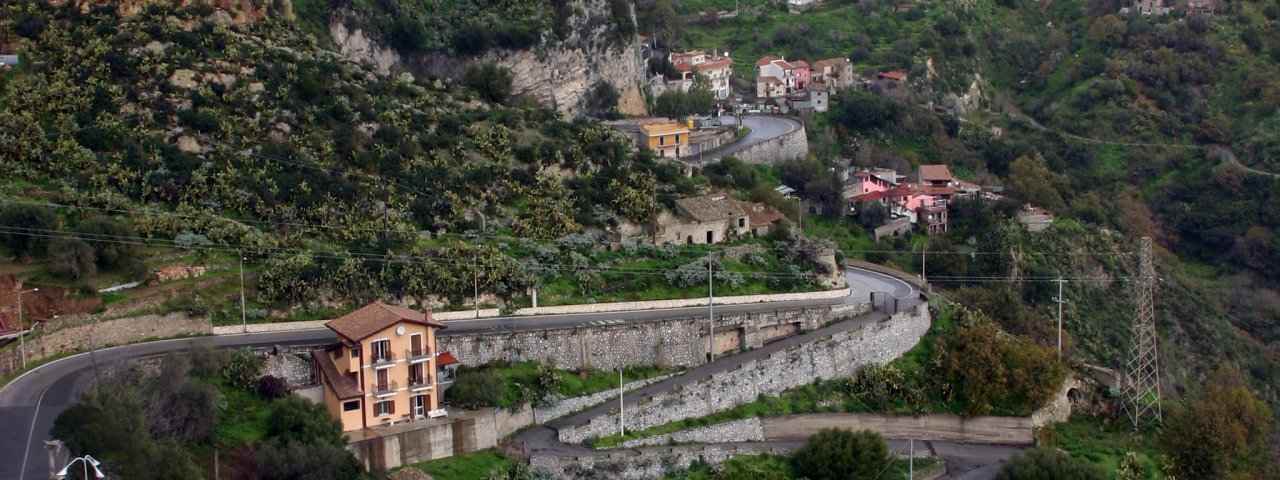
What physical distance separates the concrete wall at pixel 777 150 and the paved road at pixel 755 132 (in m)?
0.38

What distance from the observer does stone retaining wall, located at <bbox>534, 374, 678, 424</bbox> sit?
145ft

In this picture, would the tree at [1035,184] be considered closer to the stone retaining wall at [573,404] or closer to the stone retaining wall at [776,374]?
the stone retaining wall at [776,374]

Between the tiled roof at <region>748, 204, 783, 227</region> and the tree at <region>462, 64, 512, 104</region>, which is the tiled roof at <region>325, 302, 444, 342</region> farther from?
the tree at <region>462, 64, 512, 104</region>

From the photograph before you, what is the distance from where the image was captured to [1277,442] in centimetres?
5812

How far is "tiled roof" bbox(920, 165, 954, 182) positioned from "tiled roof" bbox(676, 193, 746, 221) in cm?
2327

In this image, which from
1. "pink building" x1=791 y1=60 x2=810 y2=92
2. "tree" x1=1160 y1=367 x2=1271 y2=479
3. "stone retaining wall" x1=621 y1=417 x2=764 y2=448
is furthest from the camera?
"pink building" x1=791 y1=60 x2=810 y2=92

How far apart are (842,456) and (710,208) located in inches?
621

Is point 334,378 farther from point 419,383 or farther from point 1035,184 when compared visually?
point 1035,184

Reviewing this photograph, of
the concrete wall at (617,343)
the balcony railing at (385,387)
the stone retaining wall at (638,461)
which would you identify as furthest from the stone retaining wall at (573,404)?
the balcony railing at (385,387)

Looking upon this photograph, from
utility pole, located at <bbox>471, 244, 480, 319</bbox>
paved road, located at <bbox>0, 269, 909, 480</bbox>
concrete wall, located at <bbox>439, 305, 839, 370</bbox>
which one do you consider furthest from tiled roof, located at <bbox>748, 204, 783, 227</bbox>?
utility pole, located at <bbox>471, 244, 480, 319</bbox>

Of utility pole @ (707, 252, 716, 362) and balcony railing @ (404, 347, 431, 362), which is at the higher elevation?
balcony railing @ (404, 347, 431, 362)

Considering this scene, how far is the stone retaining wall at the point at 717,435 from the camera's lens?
44562 mm

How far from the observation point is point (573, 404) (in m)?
44.9

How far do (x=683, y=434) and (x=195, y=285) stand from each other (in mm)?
14734
